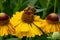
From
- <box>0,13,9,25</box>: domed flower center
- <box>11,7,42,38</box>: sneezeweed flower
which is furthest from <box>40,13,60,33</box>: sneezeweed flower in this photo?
<box>0,13,9,25</box>: domed flower center

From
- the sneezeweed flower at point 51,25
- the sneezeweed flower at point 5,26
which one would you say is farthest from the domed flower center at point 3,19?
the sneezeweed flower at point 51,25

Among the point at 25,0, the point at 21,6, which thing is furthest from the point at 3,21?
the point at 25,0

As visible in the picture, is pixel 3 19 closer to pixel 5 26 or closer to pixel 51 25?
pixel 5 26

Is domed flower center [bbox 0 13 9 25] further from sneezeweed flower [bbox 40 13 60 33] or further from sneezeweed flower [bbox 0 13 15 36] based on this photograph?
sneezeweed flower [bbox 40 13 60 33]

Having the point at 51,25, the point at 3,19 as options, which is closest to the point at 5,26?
the point at 3,19

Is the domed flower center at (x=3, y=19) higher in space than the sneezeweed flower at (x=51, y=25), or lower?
higher

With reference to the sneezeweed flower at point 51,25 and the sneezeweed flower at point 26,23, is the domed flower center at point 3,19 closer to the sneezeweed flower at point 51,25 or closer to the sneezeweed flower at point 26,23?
the sneezeweed flower at point 26,23
